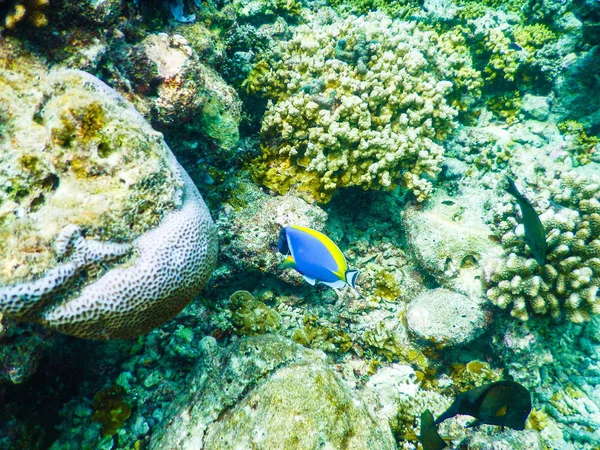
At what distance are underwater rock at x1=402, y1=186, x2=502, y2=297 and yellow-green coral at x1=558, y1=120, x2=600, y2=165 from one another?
7.19ft

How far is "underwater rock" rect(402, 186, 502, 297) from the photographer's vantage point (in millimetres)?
4090

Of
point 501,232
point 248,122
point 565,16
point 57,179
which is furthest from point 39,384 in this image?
point 565,16

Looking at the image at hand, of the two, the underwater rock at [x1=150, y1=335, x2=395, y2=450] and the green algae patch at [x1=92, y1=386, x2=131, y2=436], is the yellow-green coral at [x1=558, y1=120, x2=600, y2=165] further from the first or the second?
the green algae patch at [x1=92, y1=386, x2=131, y2=436]

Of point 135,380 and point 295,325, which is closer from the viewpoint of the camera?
point 135,380

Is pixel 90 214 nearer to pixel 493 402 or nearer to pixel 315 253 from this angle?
pixel 315 253

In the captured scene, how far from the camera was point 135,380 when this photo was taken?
325 centimetres

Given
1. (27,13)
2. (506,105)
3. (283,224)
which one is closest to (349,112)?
(283,224)

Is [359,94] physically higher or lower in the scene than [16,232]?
higher

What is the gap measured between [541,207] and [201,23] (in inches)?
187

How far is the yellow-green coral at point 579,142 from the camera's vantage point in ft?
16.8

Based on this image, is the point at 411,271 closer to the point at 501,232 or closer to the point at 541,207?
the point at 501,232

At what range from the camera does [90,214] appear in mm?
2104

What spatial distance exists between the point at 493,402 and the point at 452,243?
189cm

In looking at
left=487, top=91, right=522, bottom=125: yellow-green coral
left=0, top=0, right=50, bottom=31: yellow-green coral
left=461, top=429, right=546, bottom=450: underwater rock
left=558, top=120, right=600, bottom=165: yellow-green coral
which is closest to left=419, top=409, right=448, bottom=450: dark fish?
left=461, top=429, right=546, bottom=450: underwater rock
